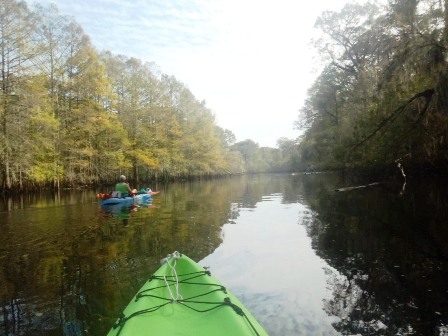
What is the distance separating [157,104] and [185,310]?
3514 centimetres

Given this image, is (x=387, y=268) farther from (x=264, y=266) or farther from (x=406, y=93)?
(x=406, y=93)

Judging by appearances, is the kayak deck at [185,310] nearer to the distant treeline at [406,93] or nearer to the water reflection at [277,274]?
the water reflection at [277,274]

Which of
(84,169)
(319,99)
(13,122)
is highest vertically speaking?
(319,99)

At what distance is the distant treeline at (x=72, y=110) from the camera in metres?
20.8

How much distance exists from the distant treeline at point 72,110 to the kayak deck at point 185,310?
19.6 m

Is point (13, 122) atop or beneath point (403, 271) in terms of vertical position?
atop

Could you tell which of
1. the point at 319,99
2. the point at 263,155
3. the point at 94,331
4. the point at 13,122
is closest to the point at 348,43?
the point at 319,99

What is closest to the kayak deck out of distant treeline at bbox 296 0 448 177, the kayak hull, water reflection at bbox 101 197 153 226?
water reflection at bbox 101 197 153 226

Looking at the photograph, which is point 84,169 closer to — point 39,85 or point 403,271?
point 39,85

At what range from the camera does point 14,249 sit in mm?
7758

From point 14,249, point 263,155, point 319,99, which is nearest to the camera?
point 14,249

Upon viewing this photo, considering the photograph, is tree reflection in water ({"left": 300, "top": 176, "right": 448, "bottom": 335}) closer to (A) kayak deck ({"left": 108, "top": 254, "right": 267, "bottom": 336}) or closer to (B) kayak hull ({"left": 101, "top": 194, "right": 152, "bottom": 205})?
(A) kayak deck ({"left": 108, "top": 254, "right": 267, "bottom": 336})

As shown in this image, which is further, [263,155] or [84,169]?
[263,155]

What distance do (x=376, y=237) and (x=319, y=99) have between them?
3665 cm
